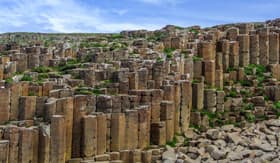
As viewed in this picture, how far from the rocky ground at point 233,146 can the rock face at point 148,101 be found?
41 mm

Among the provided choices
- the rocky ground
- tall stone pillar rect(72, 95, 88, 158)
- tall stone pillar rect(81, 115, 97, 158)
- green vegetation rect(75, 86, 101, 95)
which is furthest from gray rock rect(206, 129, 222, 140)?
tall stone pillar rect(72, 95, 88, 158)

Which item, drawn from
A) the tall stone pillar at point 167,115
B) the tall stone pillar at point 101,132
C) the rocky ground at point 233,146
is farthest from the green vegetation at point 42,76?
Result: the rocky ground at point 233,146

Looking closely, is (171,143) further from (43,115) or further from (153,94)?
(43,115)

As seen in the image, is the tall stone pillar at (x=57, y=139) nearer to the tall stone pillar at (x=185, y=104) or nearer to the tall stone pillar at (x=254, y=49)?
the tall stone pillar at (x=185, y=104)

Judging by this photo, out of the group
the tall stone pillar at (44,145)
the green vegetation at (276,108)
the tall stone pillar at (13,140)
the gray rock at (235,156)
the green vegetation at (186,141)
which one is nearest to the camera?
the tall stone pillar at (13,140)

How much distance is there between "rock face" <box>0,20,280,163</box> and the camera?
22.1 m

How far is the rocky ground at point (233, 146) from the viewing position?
74.8 ft

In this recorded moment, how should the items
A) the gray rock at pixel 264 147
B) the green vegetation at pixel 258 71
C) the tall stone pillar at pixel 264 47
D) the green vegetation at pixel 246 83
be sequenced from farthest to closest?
the tall stone pillar at pixel 264 47, the green vegetation at pixel 258 71, the green vegetation at pixel 246 83, the gray rock at pixel 264 147

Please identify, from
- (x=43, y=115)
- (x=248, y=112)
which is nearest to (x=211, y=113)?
(x=248, y=112)

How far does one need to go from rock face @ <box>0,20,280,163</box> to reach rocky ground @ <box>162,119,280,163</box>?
0.04 metres

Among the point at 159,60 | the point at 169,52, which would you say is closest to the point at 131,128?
the point at 159,60

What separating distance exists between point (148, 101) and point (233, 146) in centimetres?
388

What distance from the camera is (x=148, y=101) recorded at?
80.9ft

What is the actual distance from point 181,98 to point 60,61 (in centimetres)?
769
